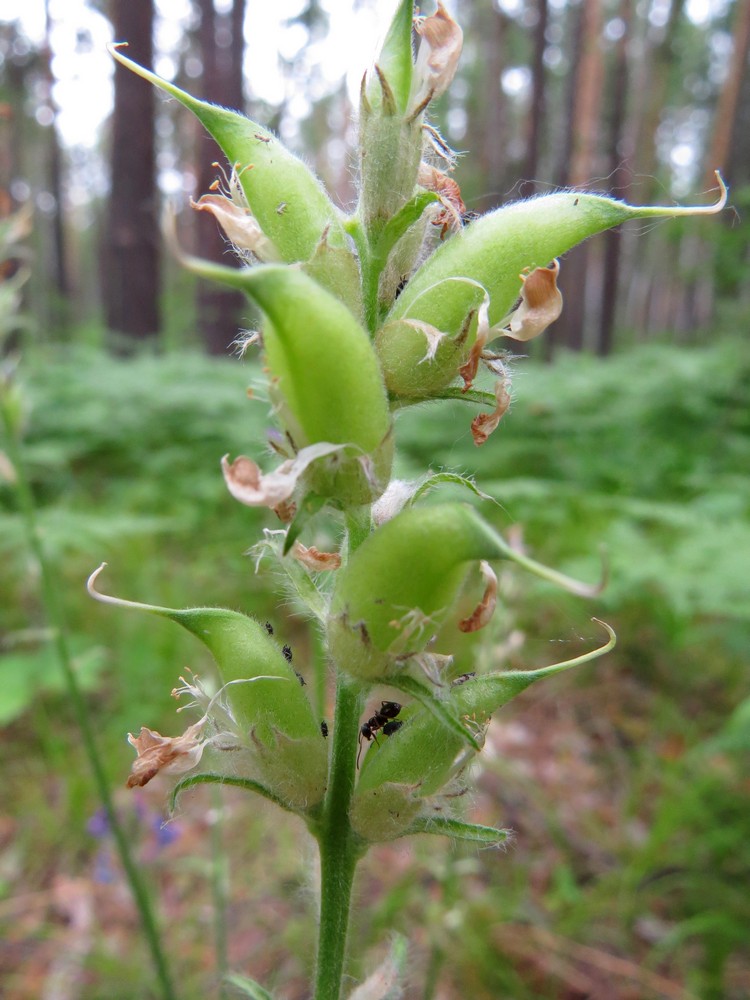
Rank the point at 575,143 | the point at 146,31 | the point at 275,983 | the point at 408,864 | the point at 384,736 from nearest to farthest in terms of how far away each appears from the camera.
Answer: the point at 384,736, the point at 275,983, the point at 408,864, the point at 146,31, the point at 575,143

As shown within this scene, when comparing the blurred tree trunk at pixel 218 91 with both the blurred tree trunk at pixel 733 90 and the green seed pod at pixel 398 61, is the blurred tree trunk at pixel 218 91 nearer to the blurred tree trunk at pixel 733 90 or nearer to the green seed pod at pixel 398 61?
the green seed pod at pixel 398 61

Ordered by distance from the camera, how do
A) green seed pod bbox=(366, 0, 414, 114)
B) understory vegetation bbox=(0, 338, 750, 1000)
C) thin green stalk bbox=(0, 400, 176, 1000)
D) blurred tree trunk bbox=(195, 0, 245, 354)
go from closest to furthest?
green seed pod bbox=(366, 0, 414, 114), thin green stalk bbox=(0, 400, 176, 1000), understory vegetation bbox=(0, 338, 750, 1000), blurred tree trunk bbox=(195, 0, 245, 354)

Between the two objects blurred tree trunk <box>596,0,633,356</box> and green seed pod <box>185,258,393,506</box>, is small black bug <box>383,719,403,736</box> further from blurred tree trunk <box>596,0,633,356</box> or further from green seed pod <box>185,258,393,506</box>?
blurred tree trunk <box>596,0,633,356</box>

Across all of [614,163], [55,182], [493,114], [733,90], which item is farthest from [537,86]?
[55,182]

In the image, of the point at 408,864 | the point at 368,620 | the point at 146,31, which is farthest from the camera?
the point at 146,31

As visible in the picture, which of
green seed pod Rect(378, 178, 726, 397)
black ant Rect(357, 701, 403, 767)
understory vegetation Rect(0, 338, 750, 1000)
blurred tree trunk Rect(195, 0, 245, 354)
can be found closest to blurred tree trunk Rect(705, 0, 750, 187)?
blurred tree trunk Rect(195, 0, 245, 354)

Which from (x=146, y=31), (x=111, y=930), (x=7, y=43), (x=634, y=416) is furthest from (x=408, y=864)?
(x=7, y=43)

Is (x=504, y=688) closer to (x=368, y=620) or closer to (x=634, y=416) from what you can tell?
(x=368, y=620)
